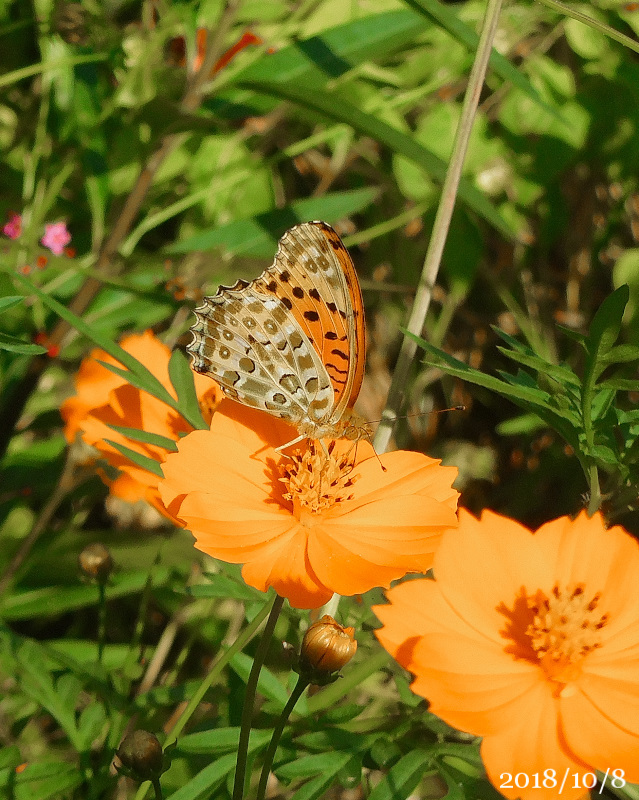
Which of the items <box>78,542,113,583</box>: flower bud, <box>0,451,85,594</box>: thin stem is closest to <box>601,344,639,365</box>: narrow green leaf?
<box>78,542,113,583</box>: flower bud

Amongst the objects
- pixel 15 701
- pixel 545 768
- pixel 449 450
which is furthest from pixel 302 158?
pixel 545 768

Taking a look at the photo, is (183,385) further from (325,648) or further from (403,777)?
(403,777)

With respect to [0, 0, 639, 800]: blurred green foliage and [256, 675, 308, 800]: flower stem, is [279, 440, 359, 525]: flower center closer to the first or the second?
[0, 0, 639, 800]: blurred green foliage

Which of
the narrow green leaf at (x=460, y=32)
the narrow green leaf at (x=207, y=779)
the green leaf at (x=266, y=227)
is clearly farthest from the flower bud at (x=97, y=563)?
the narrow green leaf at (x=460, y=32)

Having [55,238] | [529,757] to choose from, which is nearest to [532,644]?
[529,757]

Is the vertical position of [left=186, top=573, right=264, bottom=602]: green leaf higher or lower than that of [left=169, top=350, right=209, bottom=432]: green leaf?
lower

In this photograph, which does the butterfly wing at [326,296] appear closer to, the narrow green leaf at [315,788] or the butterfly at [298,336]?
the butterfly at [298,336]
